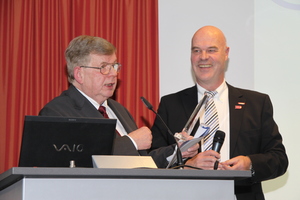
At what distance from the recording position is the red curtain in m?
4.00

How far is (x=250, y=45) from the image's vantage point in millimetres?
4375

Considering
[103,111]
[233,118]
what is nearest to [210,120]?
[233,118]

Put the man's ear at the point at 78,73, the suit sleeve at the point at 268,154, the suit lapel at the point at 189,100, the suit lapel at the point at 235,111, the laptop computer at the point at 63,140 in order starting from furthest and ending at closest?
the suit lapel at the point at 189,100 → the suit lapel at the point at 235,111 → the man's ear at the point at 78,73 → the suit sleeve at the point at 268,154 → the laptop computer at the point at 63,140

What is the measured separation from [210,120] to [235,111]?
20cm

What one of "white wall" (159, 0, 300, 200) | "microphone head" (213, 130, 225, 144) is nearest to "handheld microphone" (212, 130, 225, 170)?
"microphone head" (213, 130, 225, 144)

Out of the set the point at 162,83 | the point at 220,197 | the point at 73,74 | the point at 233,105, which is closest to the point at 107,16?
the point at 162,83

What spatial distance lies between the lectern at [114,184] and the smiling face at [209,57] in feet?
5.21

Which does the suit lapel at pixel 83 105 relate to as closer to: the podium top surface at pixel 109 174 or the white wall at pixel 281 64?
the podium top surface at pixel 109 174

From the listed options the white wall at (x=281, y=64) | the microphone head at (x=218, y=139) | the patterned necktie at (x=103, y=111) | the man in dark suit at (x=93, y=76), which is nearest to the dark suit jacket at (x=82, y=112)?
the man in dark suit at (x=93, y=76)

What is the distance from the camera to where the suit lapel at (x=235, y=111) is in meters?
3.44

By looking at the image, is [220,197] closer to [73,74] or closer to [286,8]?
[73,74]

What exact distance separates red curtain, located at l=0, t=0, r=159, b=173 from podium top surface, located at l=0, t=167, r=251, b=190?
1904mm

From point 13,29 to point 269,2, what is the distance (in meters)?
2.23

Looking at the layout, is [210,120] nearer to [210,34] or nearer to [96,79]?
[210,34]
